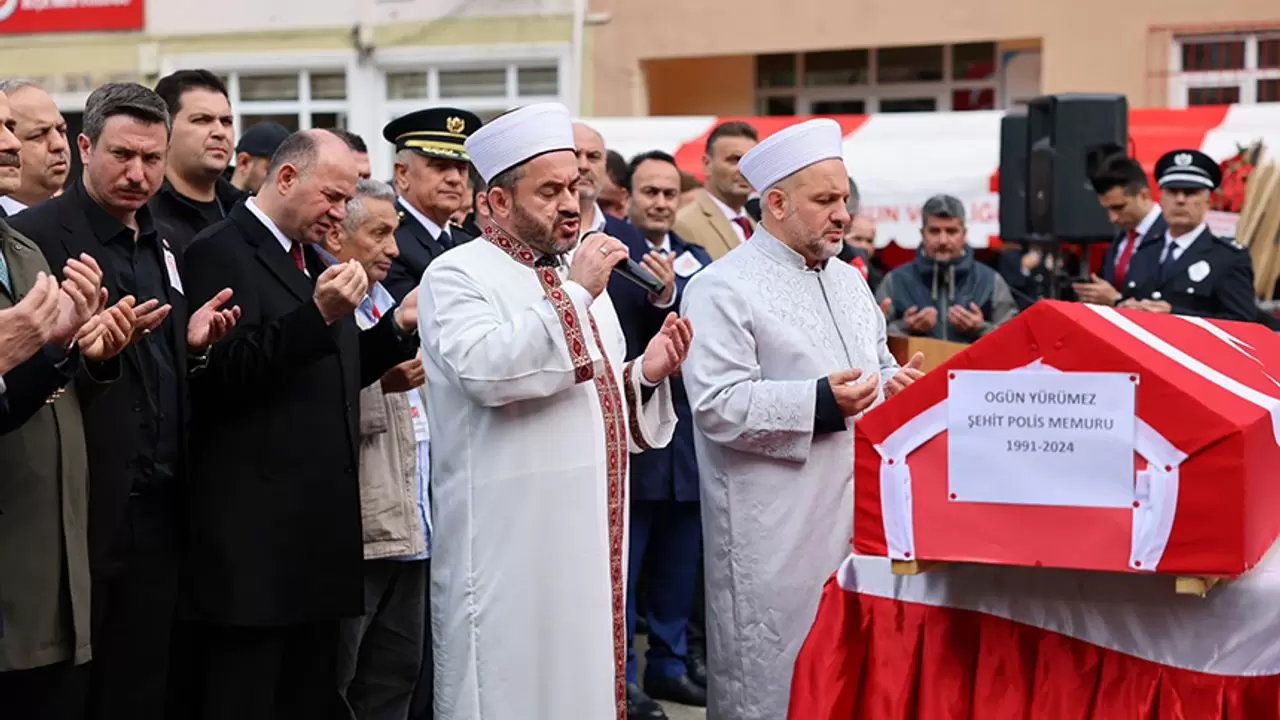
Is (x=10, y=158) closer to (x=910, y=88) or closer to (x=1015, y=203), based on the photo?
(x=1015, y=203)

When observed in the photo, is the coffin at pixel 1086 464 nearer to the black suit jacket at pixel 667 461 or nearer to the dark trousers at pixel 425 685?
the dark trousers at pixel 425 685

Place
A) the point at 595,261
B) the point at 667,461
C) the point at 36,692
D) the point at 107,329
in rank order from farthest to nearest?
the point at 667,461, the point at 595,261, the point at 36,692, the point at 107,329

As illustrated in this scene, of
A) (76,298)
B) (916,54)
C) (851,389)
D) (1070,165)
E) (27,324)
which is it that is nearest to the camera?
(27,324)

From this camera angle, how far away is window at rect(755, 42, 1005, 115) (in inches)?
686

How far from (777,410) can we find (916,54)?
1341cm

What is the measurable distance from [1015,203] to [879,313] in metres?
5.34

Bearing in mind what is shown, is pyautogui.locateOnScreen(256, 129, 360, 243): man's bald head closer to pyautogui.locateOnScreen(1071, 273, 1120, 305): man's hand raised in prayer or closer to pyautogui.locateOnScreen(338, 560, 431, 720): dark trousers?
pyautogui.locateOnScreen(338, 560, 431, 720): dark trousers

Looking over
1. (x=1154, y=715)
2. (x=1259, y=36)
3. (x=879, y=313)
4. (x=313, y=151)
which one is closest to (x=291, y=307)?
(x=313, y=151)

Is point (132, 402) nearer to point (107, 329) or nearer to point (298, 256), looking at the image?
point (107, 329)

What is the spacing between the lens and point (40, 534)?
396 cm

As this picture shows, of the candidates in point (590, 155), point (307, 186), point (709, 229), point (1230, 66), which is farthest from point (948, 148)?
point (307, 186)

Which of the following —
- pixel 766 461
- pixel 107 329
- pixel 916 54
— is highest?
pixel 916 54

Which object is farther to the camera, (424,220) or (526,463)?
(424,220)

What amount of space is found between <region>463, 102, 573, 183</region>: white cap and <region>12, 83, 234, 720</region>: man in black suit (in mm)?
762
